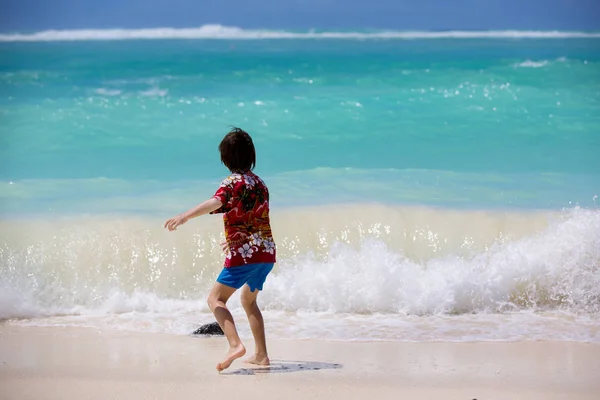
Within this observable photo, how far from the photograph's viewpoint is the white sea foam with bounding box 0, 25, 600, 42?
876cm

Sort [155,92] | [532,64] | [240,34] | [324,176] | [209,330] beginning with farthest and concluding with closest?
[532,64] → [155,92] → [240,34] → [324,176] → [209,330]

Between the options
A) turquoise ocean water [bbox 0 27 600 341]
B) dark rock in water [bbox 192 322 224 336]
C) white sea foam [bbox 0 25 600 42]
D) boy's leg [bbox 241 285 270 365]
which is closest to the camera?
boy's leg [bbox 241 285 270 365]

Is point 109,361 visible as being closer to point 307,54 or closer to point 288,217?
point 288,217

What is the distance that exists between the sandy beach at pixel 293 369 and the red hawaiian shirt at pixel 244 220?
39cm

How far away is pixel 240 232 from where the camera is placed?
117 inches

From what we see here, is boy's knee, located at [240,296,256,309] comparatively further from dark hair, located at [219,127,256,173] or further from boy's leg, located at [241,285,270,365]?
dark hair, located at [219,127,256,173]

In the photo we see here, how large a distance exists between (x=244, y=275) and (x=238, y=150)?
42 centimetres

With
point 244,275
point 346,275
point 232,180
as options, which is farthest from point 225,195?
point 346,275

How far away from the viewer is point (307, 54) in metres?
9.88

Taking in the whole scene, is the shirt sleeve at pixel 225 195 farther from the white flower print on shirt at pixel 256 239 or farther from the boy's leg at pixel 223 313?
the boy's leg at pixel 223 313

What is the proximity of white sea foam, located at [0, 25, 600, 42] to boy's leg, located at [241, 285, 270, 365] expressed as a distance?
20.1 ft

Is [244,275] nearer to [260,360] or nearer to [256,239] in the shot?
[256,239]

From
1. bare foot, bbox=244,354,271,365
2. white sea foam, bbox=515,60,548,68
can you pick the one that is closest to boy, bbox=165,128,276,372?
bare foot, bbox=244,354,271,365

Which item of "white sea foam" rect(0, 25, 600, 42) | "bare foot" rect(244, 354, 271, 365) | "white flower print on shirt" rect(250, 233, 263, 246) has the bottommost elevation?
"bare foot" rect(244, 354, 271, 365)
